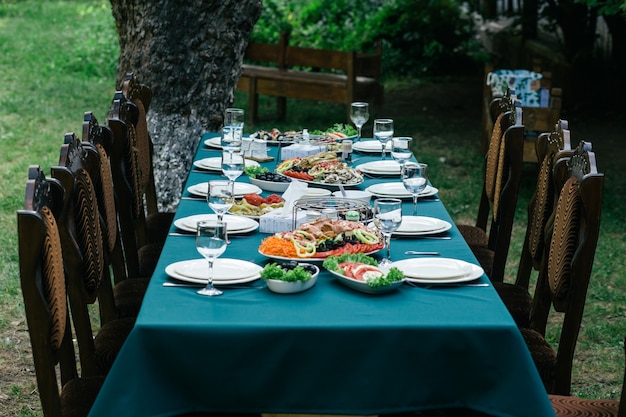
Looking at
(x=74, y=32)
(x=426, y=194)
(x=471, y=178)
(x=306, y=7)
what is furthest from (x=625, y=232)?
(x=74, y=32)

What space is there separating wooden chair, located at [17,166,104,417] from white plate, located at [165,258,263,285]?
378 mm

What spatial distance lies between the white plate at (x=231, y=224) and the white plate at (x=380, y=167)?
3.90 ft

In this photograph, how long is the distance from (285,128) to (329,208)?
26.9ft

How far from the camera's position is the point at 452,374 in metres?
3.03

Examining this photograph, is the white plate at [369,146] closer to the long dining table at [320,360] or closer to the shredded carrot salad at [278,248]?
the shredded carrot salad at [278,248]

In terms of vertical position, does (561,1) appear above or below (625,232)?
above

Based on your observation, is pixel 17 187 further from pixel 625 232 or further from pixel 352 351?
pixel 352 351

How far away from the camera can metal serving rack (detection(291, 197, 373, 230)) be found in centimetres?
380

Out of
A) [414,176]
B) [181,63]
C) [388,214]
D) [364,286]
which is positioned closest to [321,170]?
[414,176]

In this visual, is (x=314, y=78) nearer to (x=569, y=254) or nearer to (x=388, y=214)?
(x=569, y=254)

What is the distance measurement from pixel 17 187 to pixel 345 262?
643cm

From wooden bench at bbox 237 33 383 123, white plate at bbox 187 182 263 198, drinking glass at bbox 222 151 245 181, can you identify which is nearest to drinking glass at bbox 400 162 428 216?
drinking glass at bbox 222 151 245 181

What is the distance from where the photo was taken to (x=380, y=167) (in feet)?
16.9

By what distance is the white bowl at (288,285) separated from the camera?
3.15 m
